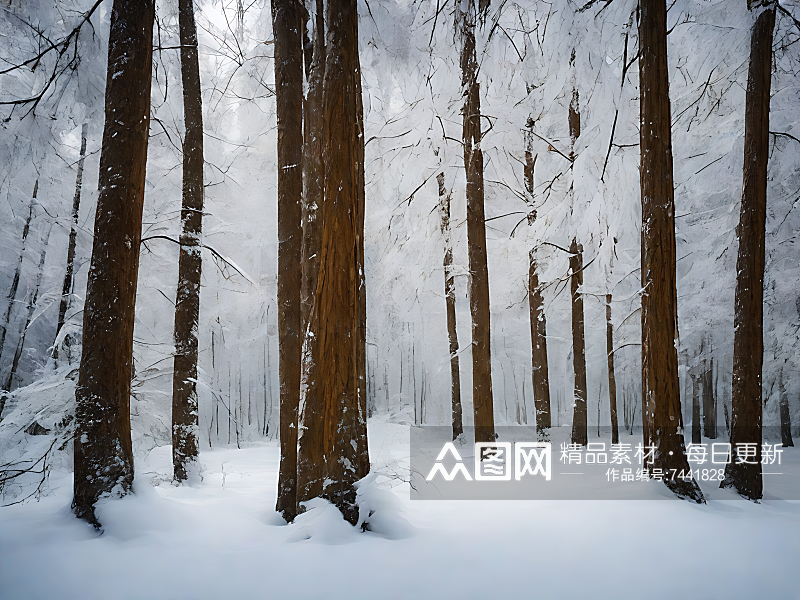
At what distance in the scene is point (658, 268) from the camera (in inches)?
203

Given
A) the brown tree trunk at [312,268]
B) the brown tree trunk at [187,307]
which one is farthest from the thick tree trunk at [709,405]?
the brown tree trunk at [312,268]

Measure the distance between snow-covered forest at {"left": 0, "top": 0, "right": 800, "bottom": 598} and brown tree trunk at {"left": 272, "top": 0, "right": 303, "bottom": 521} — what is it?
0.09 ft

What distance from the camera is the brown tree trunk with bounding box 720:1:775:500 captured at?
6.20 m

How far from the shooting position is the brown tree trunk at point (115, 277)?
3.90m

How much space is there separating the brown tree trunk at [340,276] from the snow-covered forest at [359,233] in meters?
0.02

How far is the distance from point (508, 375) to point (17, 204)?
32.4 m

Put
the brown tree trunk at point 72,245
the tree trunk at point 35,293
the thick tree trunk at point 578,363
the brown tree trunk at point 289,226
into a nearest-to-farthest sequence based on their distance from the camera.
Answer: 1. the brown tree trunk at point 289,226
2. the brown tree trunk at point 72,245
3. the thick tree trunk at point 578,363
4. the tree trunk at point 35,293

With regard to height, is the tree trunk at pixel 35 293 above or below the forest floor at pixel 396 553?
above

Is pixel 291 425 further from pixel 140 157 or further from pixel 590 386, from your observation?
pixel 590 386

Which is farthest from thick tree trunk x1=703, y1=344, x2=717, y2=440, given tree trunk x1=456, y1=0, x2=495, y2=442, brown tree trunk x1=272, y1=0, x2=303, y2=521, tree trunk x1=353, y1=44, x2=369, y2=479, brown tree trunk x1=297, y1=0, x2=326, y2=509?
brown tree trunk x1=297, y1=0, x2=326, y2=509

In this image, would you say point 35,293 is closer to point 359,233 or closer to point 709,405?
point 359,233

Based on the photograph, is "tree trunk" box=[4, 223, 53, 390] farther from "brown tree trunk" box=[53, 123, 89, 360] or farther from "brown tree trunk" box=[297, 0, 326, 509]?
"brown tree trunk" box=[297, 0, 326, 509]

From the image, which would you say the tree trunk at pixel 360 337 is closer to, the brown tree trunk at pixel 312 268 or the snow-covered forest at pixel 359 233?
the snow-covered forest at pixel 359 233

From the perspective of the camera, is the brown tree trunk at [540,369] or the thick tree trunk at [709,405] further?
the thick tree trunk at [709,405]
